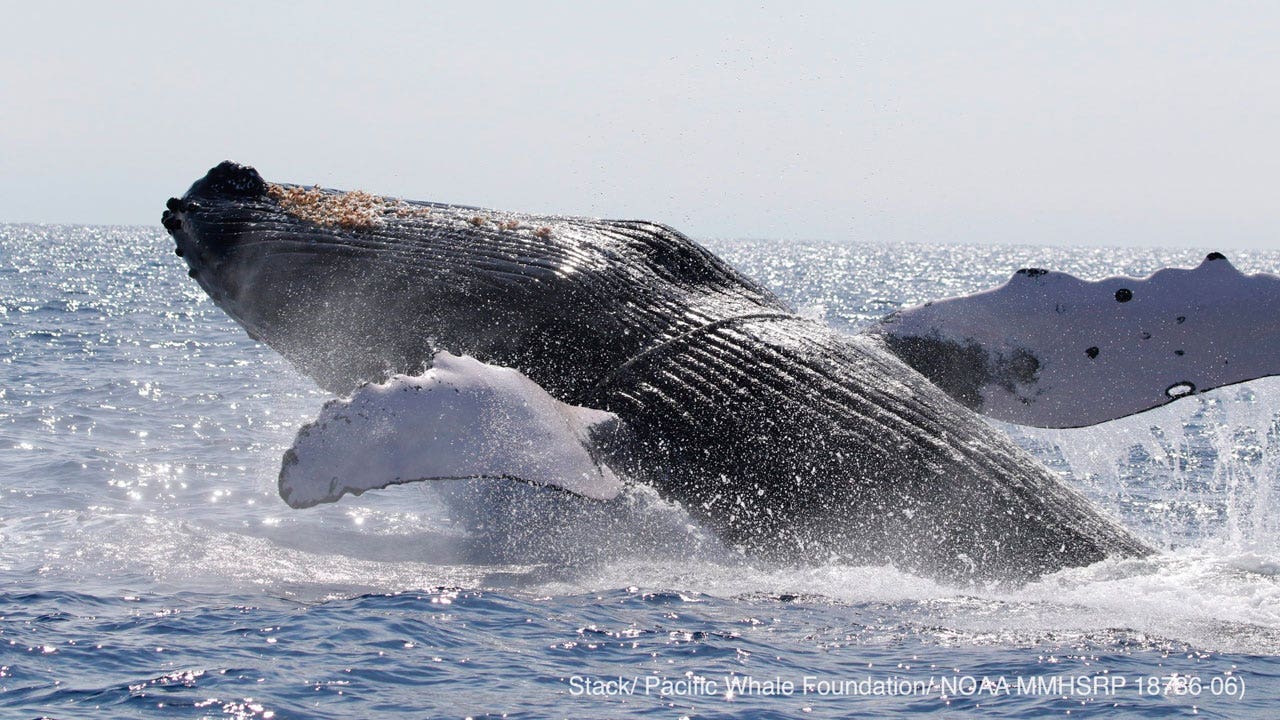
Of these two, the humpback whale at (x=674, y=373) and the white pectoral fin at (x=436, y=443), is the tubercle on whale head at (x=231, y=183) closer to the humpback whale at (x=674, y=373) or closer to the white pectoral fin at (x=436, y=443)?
the humpback whale at (x=674, y=373)

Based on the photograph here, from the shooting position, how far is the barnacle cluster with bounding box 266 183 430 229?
27.5 feet

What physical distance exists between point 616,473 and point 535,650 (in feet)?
3.74

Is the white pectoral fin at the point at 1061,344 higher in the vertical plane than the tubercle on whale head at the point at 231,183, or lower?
lower

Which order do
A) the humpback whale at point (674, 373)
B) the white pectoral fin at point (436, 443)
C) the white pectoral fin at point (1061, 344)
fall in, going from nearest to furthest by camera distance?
1. the white pectoral fin at point (436, 443)
2. the humpback whale at point (674, 373)
3. the white pectoral fin at point (1061, 344)

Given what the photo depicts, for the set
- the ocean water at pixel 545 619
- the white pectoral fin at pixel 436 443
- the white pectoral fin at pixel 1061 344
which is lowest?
the ocean water at pixel 545 619

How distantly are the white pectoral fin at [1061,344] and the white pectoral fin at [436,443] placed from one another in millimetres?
2545

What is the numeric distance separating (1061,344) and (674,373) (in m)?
2.58

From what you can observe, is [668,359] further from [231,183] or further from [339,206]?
[231,183]

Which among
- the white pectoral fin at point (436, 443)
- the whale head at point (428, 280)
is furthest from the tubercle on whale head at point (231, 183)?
the white pectoral fin at point (436, 443)

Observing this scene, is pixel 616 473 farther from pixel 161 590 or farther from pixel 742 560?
pixel 161 590

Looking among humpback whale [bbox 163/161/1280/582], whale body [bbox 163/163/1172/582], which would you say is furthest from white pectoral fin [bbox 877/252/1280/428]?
whale body [bbox 163/163/1172/582]

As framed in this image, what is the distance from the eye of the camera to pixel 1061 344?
26.7 feet

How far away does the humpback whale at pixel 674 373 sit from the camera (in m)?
6.56

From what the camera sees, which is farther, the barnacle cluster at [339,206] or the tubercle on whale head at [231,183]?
the tubercle on whale head at [231,183]
